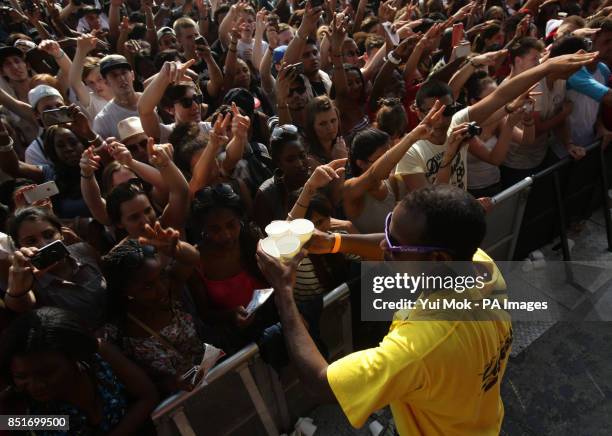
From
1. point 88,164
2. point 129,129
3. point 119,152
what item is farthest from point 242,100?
point 88,164

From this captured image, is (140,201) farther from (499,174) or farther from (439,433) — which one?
(499,174)

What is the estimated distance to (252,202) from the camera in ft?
11.0

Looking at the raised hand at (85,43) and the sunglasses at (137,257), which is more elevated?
the raised hand at (85,43)

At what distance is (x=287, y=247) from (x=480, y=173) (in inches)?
102

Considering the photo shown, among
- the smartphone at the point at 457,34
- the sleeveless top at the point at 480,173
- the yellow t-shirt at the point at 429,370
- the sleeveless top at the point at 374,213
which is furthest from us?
the smartphone at the point at 457,34

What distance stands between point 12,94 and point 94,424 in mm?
4079

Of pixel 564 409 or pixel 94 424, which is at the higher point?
pixel 94 424

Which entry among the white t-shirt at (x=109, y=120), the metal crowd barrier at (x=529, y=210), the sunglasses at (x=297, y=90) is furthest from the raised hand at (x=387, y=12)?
the white t-shirt at (x=109, y=120)

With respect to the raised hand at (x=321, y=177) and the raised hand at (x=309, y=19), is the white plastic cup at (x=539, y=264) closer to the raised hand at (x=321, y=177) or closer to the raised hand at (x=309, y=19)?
the raised hand at (x=321, y=177)

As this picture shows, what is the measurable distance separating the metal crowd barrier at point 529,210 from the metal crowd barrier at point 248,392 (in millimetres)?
1684

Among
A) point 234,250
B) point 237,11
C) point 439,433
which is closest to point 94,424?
point 234,250

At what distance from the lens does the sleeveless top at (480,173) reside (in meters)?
3.81

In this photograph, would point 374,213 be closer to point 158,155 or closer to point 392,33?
point 158,155

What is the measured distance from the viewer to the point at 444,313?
155 cm
